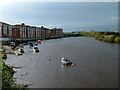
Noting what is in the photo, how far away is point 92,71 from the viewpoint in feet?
68.6

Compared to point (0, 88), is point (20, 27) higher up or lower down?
higher up

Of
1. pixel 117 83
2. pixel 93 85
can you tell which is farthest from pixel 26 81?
pixel 117 83

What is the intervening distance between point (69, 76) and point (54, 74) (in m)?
1.43

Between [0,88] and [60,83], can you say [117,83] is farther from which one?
[0,88]

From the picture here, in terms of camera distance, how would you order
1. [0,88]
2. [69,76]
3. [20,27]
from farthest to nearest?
[20,27] → [69,76] → [0,88]

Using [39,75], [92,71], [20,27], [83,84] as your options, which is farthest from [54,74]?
[20,27]

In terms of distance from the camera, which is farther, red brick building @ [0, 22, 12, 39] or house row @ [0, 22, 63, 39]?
house row @ [0, 22, 63, 39]

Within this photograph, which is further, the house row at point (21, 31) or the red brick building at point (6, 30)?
the house row at point (21, 31)

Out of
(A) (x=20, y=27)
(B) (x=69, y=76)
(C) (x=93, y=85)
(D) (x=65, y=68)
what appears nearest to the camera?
(C) (x=93, y=85)

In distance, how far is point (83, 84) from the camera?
16.4 m

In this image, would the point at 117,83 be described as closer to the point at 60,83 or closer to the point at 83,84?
the point at 83,84

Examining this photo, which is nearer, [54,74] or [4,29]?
[54,74]

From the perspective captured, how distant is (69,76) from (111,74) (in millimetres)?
2908

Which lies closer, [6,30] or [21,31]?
[6,30]
